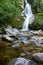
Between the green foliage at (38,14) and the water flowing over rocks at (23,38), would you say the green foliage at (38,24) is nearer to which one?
the green foliage at (38,14)

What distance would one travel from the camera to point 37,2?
21641mm

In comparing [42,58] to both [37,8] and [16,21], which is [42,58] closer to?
[16,21]

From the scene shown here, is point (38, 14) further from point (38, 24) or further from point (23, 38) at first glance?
point (23, 38)

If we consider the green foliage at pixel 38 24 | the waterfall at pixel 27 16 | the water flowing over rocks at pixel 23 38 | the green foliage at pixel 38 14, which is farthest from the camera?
the waterfall at pixel 27 16

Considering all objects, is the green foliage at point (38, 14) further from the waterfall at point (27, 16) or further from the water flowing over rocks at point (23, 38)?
the water flowing over rocks at point (23, 38)

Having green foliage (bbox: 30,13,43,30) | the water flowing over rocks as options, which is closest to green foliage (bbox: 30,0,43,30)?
green foliage (bbox: 30,13,43,30)

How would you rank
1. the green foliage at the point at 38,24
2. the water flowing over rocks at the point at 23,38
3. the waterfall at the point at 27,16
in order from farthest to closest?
1. the waterfall at the point at 27,16
2. the green foliage at the point at 38,24
3. the water flowing over rocks at the point at 23,38

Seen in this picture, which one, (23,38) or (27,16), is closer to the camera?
(23,38)

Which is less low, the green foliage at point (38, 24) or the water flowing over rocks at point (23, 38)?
the water flowing over rocks at point (23, 38)

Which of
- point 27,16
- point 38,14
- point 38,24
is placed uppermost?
point 38,14

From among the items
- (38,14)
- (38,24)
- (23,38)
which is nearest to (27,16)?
(38,14)

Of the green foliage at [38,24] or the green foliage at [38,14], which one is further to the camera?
the green foliage at [38,14]

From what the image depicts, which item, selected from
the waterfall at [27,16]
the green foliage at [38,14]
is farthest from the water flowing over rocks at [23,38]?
the waterfall at [27,16]

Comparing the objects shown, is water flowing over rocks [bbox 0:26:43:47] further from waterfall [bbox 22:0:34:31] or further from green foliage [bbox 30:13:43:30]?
waterfall [bbox 22:0:34:31]
